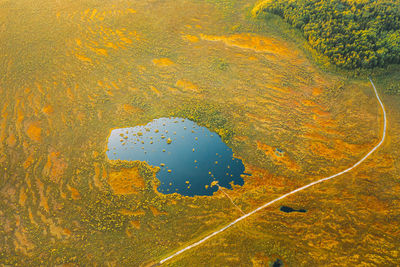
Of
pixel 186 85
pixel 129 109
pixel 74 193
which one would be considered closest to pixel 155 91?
pixel 186 85

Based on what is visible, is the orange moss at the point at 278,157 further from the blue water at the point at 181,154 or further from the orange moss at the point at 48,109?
the orange moss at the point at 48,109

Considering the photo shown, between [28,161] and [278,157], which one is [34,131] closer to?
[28,161]

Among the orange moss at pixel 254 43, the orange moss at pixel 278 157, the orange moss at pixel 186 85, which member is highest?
the orange moss at pixel 254 43

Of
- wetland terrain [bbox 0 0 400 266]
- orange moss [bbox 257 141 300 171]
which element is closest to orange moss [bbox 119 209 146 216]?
wetland terrain [bbox 0 0 400 266]

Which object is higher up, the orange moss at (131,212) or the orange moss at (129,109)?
the orange moss at (129,109)

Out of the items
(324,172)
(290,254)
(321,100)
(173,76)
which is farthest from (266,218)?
(173,76)

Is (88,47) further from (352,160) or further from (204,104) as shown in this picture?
(352,160)

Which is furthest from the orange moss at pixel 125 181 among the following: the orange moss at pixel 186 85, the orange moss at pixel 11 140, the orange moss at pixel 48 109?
the orange moss at pixel 186 85
